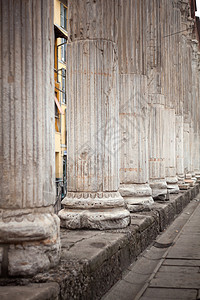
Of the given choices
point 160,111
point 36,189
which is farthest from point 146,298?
point 160,111

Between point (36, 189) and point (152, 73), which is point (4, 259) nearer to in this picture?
point (36, 189)

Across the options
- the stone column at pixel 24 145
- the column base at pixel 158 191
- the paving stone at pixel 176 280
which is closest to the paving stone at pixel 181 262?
the paving stone at pixel 176 280

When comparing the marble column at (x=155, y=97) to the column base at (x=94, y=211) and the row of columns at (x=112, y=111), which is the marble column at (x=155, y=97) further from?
the column base at (x=94, y=211)

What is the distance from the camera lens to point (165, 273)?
20.7 feet

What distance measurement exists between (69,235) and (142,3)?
5.03 meters

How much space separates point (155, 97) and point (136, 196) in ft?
15.0

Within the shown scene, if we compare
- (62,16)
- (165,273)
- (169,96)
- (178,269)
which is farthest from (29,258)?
(62,16)

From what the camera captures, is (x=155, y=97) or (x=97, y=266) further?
(x=155, y=97)

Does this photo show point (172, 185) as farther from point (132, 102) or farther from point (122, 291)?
point (122, 291)

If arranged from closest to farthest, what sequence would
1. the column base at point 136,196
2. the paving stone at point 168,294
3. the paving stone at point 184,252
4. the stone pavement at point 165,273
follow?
the paving stone at point 168,294, the stone pavement at point 165,273, the paving stone at point 184,252, the column base at point 136,196

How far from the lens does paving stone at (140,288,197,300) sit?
5.19m


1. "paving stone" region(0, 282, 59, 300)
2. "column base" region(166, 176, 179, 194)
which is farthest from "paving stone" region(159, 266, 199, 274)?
"column base" region(166, 176, 179, 194)

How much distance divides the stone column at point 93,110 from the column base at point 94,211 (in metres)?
0.01

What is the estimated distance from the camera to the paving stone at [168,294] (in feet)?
17.0
